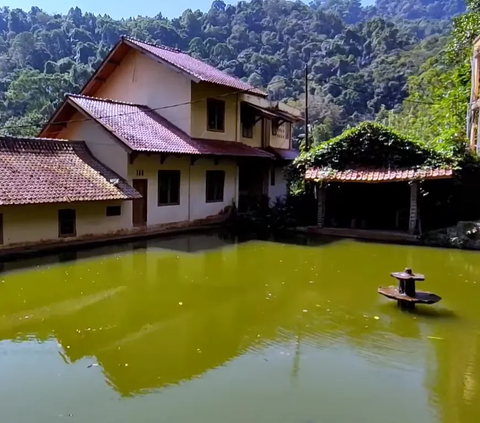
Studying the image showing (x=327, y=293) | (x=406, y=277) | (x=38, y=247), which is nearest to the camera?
(x=406, y=277)

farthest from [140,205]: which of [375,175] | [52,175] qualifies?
[375,175]

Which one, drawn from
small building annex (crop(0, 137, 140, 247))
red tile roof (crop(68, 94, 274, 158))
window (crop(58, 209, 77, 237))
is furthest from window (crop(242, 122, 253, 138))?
window (crop(58, 209, 77, 237))

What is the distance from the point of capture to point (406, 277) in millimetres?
8016

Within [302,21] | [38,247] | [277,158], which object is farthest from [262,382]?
[302,21]

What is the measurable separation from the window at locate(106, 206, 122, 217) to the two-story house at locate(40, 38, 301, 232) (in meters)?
0.60

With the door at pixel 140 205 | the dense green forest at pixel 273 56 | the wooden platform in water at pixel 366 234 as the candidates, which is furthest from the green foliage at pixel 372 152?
the dense green forest at pixel 273 56

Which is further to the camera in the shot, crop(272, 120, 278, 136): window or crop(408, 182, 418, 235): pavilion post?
crop(272, 120, 278, 136): window

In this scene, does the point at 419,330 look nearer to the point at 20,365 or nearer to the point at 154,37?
the point at 20,365

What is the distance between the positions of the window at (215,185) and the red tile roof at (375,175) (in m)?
3.36

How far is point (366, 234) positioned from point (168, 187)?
656 centimetres

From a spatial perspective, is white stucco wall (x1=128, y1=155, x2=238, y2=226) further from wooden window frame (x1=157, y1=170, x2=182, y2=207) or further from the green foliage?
the green foliage

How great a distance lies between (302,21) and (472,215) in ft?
219

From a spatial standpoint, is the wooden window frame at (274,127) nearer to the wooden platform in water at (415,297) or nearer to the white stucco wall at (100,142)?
the white stucco wall at (100,142)

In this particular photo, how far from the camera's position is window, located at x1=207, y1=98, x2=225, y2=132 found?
1798 centimetres
